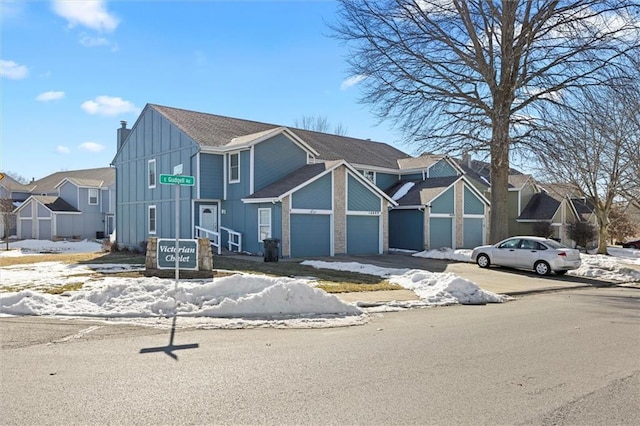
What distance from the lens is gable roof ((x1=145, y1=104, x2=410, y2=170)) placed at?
90.1 feet

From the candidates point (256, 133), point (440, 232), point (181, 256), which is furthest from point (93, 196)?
point (181, 256)

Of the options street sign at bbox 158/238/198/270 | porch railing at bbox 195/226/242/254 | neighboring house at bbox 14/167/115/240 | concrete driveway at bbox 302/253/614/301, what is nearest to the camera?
street sign at bbox 158/238/198/270

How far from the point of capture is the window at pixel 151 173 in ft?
98.0

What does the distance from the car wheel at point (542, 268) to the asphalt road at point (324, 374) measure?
10305 millimetres

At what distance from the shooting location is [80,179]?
2048 inches

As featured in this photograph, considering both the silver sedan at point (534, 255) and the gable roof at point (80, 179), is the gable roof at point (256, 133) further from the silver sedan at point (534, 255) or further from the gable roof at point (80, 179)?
the gable roof at point (80, 179)

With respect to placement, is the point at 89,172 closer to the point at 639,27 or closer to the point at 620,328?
the point at 639,27

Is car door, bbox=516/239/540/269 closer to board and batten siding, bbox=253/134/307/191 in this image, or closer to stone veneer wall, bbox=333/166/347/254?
stone veneer wall, bbox=333/166/347/254

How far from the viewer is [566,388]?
5742mm

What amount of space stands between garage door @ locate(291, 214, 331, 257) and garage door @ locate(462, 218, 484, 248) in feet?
35.0

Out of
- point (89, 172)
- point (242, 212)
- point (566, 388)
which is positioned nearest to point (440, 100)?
point (242, 212)

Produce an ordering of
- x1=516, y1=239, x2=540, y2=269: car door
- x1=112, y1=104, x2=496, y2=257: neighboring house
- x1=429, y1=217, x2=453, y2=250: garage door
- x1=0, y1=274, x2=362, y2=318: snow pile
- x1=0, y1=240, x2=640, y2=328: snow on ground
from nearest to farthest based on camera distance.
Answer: x1=0, y1=240, x2=640, y2=328: snow on ground < x1=0, y1=274, x2=362, y2=318: snow pile < x1=516, y1=239, x2=540, y2=269: car door < x1=112, y1=104, x2=496, y2=257: neighboring house < x1=429, y1=217, x2=453, y2=250: garage door

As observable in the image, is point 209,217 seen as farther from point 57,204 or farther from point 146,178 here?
point 57,204

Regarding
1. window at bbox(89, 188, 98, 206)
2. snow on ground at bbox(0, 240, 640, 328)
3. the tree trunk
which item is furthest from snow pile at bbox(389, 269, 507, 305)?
window at bbox(89, 188, 98, 206)
